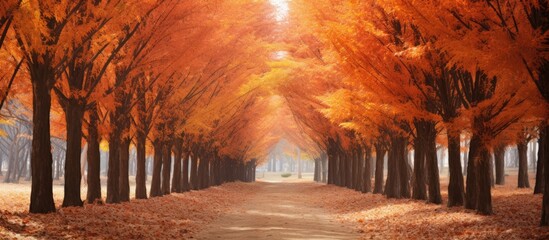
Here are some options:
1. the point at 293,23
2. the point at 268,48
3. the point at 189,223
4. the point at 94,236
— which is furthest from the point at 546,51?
the point at 293,23

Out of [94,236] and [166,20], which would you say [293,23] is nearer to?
[166,20]

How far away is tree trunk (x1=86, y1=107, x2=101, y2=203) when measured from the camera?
20.0 metres

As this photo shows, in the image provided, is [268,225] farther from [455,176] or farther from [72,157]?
[455,176]

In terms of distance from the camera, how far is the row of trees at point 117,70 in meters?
13.7

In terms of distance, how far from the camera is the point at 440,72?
A: 56.1 feet

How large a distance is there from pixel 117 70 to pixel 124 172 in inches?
214

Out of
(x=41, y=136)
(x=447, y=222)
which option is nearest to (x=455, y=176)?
(x=447, y=222)

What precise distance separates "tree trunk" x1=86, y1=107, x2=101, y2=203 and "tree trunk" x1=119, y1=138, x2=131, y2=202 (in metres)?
2.10

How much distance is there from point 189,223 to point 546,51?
9.83 meters

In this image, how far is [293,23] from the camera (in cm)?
2883

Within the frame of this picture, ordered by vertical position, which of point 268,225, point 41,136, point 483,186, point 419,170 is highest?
point 41,136

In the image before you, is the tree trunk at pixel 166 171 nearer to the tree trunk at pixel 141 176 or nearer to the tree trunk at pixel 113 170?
the tree trunk at pixel 141 176

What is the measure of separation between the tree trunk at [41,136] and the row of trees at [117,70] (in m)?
0.02

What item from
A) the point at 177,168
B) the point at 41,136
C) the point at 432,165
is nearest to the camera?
the point at 41,136
